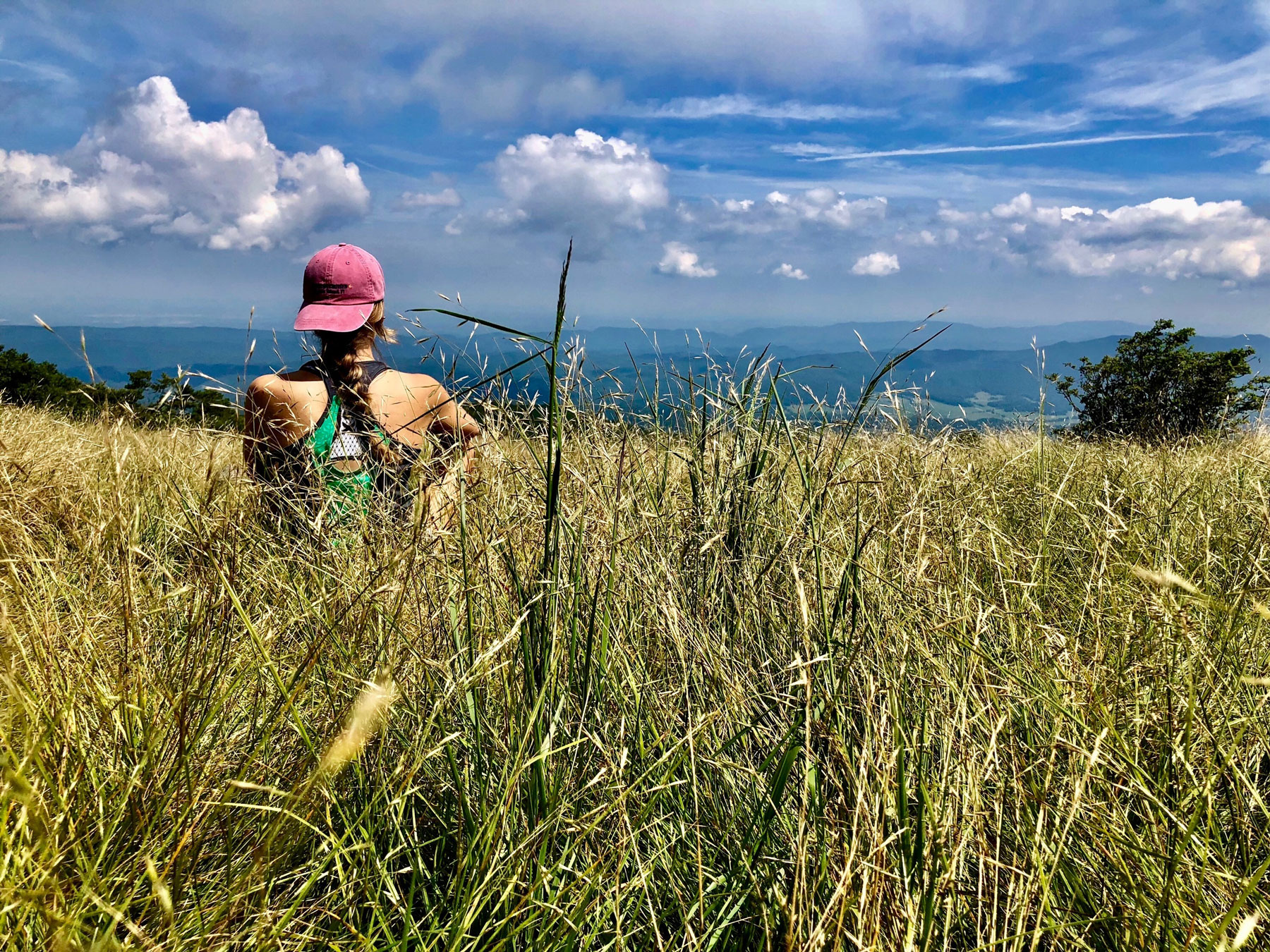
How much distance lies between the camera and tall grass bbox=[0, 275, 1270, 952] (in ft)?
3.28

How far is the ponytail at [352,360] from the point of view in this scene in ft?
9.29

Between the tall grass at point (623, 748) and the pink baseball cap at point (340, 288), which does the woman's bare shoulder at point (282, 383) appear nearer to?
the pink baseball cap at point (340, 288)

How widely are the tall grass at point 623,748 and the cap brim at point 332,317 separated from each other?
1199mm

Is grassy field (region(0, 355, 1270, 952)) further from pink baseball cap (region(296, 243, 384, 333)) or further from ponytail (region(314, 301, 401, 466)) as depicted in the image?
pink baseball cap (region(296, 243, 384, 333))

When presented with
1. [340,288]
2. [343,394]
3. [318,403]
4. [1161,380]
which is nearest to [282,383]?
[318,403]

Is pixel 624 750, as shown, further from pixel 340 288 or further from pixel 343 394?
pixel 340 288

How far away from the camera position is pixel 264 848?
0.72 metres

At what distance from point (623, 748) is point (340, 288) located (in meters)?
2.43

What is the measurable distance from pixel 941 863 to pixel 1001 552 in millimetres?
1376

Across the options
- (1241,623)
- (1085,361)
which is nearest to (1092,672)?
(1241,623)

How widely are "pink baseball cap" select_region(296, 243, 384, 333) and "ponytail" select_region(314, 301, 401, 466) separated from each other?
56mm

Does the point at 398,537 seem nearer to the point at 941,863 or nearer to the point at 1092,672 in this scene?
the point at 941,863

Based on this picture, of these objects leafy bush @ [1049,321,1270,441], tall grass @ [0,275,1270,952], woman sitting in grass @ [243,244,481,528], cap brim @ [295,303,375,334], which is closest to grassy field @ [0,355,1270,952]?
tall grass @ [0,275,1270,952]

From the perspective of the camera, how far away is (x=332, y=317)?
289 cm
